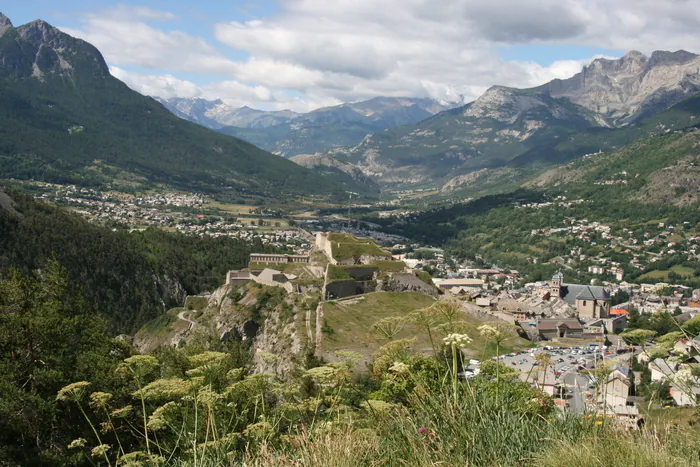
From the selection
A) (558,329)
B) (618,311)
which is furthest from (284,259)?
(618,311)

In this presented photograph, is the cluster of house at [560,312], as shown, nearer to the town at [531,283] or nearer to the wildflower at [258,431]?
the town at [531,283]

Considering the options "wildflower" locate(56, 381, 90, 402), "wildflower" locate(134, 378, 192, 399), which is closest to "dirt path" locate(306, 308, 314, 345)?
"wildflower" locate(56, 381, 90, 402)

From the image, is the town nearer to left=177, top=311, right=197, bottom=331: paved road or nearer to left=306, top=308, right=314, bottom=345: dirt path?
left=306, top=308, right=314, bottom=345: dirt path

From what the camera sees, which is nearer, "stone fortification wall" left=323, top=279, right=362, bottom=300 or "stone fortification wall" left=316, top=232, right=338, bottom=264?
"stone fortification wall" left=323, top=279, right=362, bottom=300

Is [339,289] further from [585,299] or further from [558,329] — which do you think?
[585,299]

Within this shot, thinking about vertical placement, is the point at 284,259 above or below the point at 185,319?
above

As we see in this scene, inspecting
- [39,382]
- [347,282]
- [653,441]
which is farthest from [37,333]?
[347,282]

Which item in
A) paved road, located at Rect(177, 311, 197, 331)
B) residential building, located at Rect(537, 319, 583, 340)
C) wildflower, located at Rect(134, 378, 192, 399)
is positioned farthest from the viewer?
paved road, located at Rect(177, 311, 197, 331)
